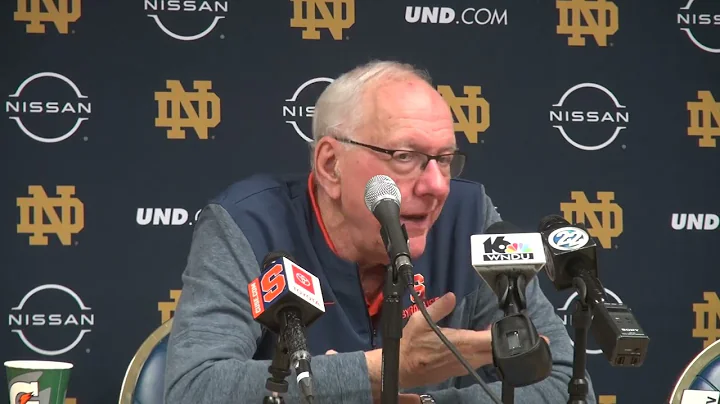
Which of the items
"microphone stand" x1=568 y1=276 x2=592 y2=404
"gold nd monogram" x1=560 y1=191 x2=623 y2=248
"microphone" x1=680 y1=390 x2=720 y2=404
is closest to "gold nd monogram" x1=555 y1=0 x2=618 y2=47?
"gold nd monogram" x1=560 y1=191 x2=623 y2=248

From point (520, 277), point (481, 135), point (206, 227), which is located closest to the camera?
point (520, 277)

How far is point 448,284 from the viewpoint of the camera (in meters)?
2.10

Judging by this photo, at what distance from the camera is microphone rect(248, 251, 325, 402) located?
1244 millimetres

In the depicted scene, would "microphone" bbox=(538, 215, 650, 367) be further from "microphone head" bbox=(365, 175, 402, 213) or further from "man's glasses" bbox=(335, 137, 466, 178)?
"man's glasses" bbox=(335, 137, 466, 178)

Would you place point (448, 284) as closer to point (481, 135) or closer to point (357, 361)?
point (357, 361)

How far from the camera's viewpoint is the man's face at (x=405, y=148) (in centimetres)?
192

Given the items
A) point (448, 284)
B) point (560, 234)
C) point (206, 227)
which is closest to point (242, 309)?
point (206, 227)

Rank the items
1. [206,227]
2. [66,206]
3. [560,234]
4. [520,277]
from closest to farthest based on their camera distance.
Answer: [520,277]
[560,234]
[206,227]
[66,206]

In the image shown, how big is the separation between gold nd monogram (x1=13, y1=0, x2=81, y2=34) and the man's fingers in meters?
2.48

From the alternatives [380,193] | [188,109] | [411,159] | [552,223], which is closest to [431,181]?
[411,159]

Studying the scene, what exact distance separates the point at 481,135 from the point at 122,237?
1.45 meters

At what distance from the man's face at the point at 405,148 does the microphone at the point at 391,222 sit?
18.5 inches

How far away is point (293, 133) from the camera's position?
353 cm

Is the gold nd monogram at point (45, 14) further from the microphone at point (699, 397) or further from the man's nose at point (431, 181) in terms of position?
the microphone at point (699, 397)
